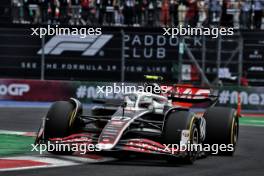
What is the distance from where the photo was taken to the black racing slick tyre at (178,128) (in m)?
13.1

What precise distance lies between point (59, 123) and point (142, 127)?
1318 mm

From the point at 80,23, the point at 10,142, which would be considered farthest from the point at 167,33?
the point at 10,142

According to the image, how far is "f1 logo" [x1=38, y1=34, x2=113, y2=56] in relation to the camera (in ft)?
100

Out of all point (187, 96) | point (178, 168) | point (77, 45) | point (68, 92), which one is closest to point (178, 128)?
point (178, 168)

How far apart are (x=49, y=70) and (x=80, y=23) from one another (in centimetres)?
218

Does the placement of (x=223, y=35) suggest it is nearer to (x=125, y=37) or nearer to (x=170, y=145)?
(x=125, y=37)

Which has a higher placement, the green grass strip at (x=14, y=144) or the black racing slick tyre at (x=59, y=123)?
the black racing slick tyre at (x=59, y=123)

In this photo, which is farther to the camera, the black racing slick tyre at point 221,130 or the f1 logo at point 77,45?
the f1 logo at point 77,45

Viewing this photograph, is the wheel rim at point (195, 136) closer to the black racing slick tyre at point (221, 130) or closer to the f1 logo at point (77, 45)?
the black racing slick tyre at point (221, 130)

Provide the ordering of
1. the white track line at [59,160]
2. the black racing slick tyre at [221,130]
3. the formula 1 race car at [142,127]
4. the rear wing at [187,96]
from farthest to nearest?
the rear wing at [187,96] < the black racing slick tyre at [221,130] < the formula 1 race car at [142,127] < the white track line at [59,160]

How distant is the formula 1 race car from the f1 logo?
605 inches

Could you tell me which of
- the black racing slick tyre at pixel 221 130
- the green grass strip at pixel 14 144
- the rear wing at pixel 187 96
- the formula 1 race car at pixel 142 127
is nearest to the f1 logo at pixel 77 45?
the green grass strip at pixel 14 144

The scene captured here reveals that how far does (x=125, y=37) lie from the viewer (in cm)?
3039

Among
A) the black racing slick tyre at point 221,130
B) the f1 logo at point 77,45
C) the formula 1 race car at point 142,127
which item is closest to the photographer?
the formula 1 race car at point 142,127
